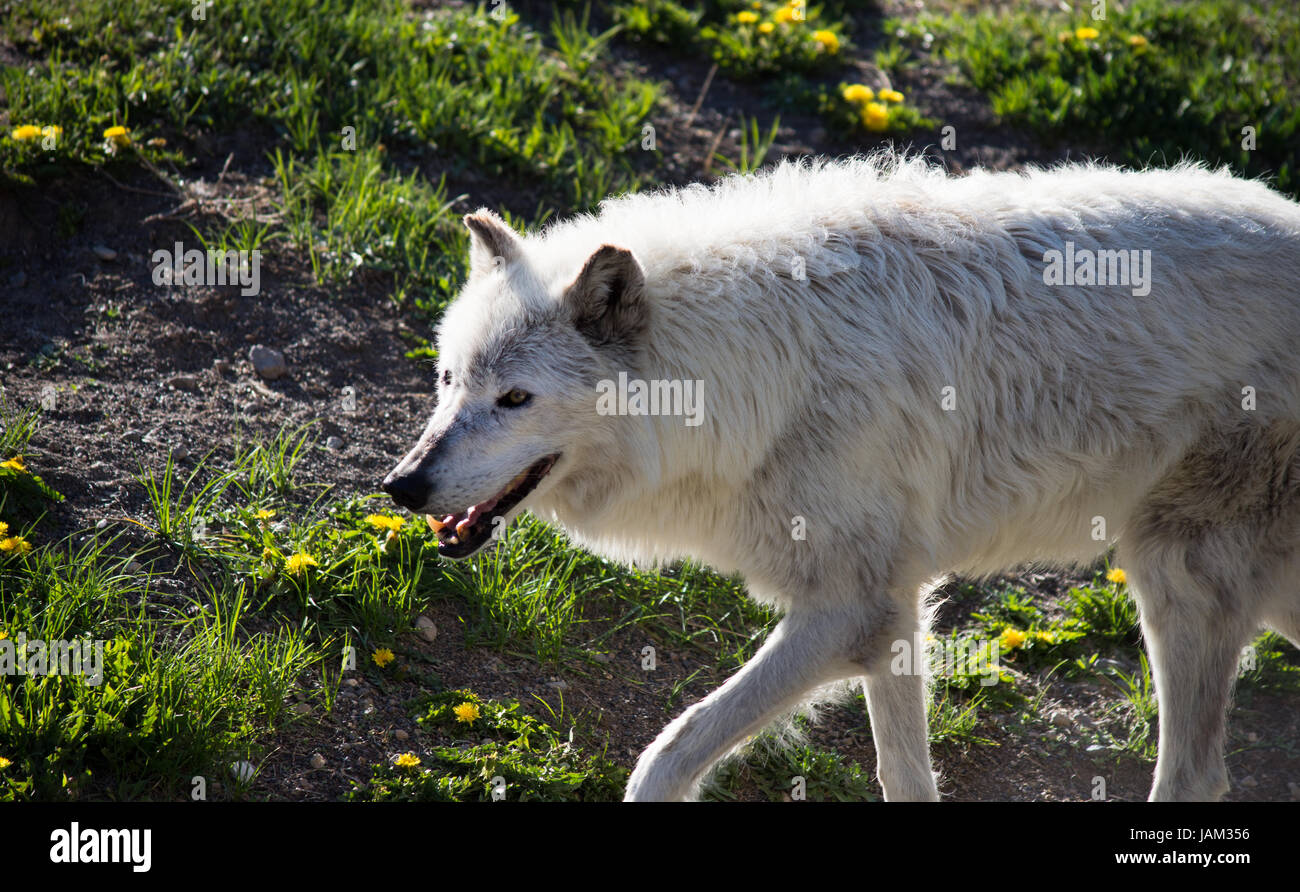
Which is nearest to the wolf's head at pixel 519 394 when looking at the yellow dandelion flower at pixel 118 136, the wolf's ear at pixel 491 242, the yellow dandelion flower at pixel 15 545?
the wolf's ear at pixel 491 242

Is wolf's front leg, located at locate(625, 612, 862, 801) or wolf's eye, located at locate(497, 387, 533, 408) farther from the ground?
wolf's eye, located at locate(497, 387, 533, 408)

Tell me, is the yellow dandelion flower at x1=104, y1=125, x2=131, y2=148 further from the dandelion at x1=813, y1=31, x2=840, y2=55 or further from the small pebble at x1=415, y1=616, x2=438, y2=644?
the dandelion at x1=813, y1=31, x2=840, y2=55

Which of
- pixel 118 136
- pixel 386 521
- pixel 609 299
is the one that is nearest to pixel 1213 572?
pixel 609 299

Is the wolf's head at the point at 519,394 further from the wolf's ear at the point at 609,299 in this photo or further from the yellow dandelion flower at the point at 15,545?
the yellow dandelion flower at the point at 15,545

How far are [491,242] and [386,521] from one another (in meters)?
1.36

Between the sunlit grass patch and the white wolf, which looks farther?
the sunlit grass patch

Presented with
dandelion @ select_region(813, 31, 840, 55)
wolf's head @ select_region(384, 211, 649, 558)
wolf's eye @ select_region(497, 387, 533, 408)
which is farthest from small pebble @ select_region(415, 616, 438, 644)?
dandelion @ select_region(813, 31, 840, 55)

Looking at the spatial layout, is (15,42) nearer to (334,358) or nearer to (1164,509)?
(334,358)

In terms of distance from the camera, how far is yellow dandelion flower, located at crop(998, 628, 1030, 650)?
5.05 m

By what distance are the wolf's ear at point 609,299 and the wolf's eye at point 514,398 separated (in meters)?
0.28

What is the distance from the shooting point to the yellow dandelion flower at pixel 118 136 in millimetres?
6113

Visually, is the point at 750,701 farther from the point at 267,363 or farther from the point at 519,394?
the point at 267,363

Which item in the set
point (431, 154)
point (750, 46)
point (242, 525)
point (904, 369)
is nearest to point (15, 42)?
point (431, 154)

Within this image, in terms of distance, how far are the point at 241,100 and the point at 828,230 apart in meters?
4.36
